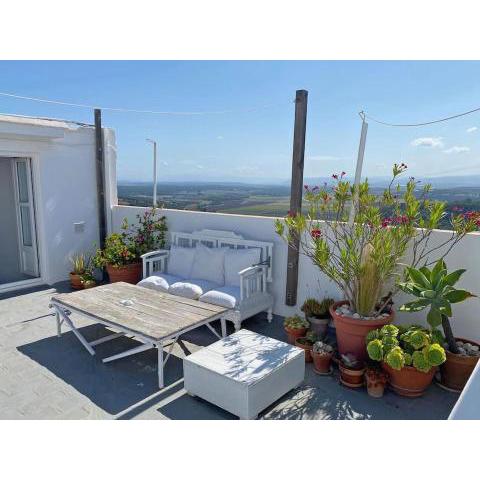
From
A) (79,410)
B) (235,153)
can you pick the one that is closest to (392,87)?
(79,410)

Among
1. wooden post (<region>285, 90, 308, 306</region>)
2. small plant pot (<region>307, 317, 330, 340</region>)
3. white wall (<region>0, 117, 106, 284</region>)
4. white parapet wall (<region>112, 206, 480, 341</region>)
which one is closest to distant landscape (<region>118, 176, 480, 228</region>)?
wooden post (<region>285, 90, 308, 306</region>)

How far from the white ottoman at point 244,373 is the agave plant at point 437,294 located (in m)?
1.22

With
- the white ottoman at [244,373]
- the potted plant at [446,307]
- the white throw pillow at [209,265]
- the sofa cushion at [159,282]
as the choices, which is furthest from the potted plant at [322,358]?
the sofa cushion at [159,282]

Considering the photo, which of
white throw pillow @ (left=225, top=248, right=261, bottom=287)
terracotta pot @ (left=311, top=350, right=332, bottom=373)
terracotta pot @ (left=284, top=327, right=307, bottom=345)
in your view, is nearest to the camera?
terracotta pot @ (left=311, top=350, right=332, bottom=373)

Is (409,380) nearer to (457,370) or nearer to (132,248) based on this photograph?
(457,370)

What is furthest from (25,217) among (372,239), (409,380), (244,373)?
(409,380)

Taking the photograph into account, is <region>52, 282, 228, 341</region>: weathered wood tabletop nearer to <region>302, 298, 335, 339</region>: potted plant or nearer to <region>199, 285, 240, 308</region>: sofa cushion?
<region>199, 285, 240, 308</region>: sofa cushion

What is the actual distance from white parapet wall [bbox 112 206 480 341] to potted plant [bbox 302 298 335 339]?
0.46 m

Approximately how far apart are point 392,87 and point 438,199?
2248 mm

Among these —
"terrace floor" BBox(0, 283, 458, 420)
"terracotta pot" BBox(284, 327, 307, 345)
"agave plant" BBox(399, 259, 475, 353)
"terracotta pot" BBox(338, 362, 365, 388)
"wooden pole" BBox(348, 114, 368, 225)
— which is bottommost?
"terrace floor" BBox(0, 283, 458, 420)

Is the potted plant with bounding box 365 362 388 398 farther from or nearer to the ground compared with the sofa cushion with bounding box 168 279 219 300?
nearer to the ground

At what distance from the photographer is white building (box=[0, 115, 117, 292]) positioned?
21.5 ft

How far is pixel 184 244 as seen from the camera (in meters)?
6.30
